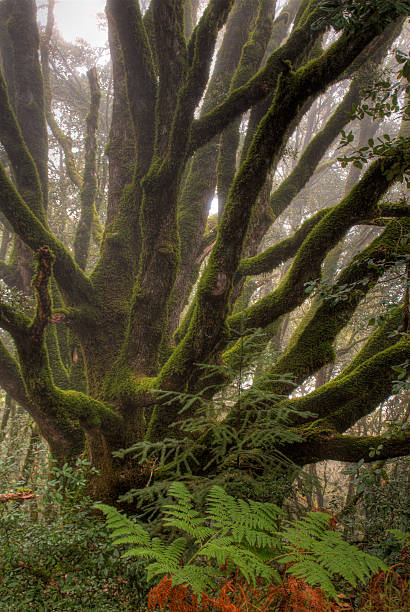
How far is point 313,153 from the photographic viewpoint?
17.9ft

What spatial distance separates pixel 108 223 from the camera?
5.48 m

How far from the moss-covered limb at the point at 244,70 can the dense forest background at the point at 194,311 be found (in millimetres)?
28

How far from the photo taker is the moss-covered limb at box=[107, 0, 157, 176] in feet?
13.9

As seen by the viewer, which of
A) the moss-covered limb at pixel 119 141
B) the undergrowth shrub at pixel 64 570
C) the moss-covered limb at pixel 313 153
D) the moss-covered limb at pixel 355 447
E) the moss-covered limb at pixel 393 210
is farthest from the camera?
the moss-covered limb at pixel 119 141

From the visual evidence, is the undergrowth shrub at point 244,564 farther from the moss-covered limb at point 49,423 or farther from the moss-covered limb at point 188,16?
the moss-covered limb at point 188,16

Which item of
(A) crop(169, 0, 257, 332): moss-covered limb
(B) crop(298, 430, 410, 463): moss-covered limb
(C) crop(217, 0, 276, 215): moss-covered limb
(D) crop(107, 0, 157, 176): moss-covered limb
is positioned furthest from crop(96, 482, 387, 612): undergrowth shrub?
(C) crop(217, 0, 276, 215): moss-covered limb

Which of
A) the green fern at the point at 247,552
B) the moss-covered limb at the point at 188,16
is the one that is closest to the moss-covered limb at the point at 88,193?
the moss-covered limb at the point at 188,16

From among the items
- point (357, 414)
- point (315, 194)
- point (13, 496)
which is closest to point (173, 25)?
point (357, 414)

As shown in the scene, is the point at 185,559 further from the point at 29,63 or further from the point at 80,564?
the point at 29,63

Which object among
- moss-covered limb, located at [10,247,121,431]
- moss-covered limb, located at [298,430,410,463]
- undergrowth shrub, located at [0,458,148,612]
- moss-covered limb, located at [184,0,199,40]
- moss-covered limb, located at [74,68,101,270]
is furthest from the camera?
moss-covered limb, located at [184,0,199,40]

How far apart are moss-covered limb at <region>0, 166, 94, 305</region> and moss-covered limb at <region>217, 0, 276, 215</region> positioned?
2.48m

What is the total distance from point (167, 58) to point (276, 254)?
262cm

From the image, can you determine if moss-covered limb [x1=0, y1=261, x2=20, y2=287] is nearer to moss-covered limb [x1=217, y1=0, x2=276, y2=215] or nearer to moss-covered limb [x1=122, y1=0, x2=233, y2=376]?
moss-covered limb [x1=122, y1=0, x2=233, y2=376]

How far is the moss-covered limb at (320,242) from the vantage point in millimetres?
3086
